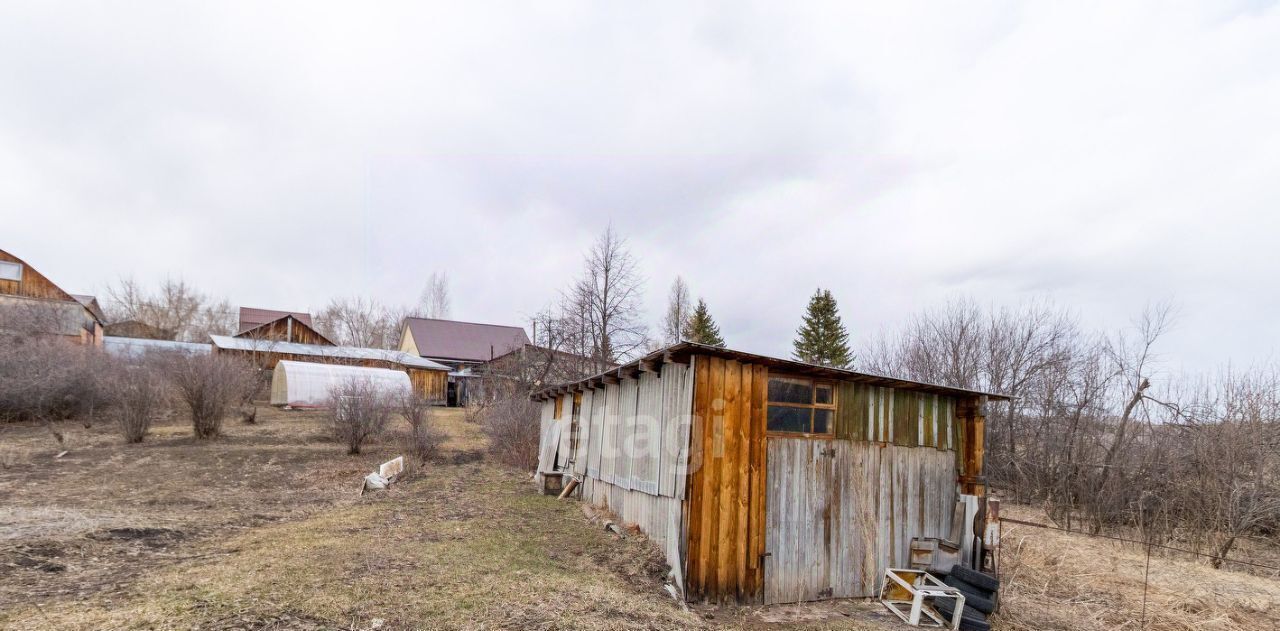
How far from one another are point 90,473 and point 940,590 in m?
16.2

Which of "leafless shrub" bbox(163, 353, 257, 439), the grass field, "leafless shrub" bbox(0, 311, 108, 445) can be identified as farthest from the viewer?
"leafless shrub" bbox(0, 311, 108, 445)

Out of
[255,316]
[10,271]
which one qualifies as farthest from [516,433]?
[255,316]

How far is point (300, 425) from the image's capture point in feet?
68.0

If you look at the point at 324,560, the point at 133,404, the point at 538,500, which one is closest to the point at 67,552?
the point at 324,560

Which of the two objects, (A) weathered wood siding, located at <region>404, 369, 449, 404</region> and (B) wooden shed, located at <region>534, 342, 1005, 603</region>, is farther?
(A) weathered wood siding, located at <region>404, 369, 449, 404</region>

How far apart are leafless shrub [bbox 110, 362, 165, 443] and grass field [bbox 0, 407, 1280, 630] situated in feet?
6.57

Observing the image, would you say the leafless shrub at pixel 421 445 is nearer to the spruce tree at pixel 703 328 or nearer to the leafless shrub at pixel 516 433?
the leafless shrub at pixel 516 433

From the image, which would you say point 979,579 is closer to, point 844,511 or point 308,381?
point 844,511

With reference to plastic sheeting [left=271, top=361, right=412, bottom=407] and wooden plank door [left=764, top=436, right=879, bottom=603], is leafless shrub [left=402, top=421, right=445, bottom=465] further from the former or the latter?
wooden plank door [left=764, top=436, right=879, bottom=603]

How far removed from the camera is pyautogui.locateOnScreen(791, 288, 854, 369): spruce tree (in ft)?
110

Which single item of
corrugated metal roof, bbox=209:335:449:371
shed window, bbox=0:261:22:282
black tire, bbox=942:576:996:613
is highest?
shed window, bbox=0:261:22:282

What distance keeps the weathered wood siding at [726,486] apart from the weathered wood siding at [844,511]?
0.27 m

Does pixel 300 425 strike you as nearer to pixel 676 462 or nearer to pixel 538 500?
pixel 538 500

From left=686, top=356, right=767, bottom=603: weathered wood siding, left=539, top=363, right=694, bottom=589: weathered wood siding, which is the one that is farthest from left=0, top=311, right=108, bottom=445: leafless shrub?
left=686, top=356, right=767, bottom=603: weathered wood siding
